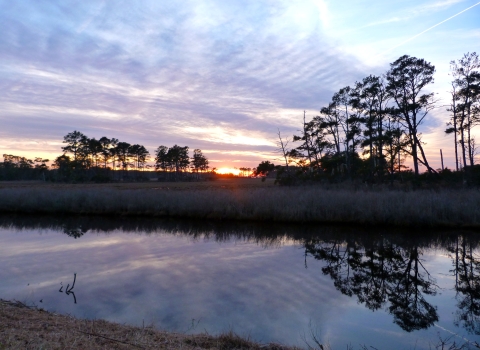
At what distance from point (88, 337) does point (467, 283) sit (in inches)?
308

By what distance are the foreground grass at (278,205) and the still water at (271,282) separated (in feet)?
5.46

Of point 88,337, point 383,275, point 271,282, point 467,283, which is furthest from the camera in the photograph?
point 383,275

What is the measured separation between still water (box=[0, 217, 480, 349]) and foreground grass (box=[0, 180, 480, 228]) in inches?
65.5

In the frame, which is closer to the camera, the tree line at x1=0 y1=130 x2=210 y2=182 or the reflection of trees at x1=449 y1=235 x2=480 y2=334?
the reflection of trees at x1=449 y1=235 x2=480 y2=334

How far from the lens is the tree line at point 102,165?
2652 inches

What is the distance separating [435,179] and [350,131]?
817cm

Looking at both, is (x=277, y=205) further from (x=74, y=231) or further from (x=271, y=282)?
(x=271, y=282)

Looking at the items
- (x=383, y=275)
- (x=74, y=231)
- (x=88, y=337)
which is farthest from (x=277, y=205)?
(x=88, y=337)

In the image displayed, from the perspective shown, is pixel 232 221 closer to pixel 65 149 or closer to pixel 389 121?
pixel 389 121

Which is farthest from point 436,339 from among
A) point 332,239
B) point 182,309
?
point 332,239

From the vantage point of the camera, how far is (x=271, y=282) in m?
8.35

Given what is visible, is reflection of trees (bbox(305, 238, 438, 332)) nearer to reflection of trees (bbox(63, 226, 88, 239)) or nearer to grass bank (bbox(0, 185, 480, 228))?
grass bank (bbox(0, 185, 480, 228))

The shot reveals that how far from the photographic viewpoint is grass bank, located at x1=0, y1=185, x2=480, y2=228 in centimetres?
1572

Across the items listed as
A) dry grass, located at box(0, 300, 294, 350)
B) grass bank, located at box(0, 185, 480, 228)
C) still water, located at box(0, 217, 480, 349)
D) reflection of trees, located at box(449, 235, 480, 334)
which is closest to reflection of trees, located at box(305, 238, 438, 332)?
still water, located at box(0, 217, 480, 349)
